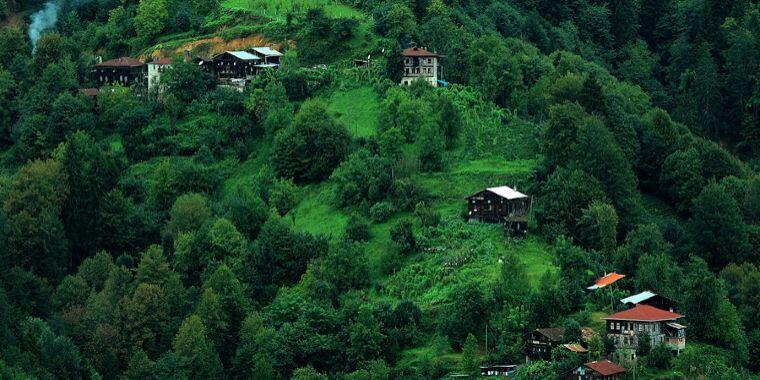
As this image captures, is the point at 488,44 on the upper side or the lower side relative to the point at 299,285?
upper

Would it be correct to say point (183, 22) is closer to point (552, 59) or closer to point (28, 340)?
point (552, 59)

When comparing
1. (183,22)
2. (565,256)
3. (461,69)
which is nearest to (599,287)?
(565,256)

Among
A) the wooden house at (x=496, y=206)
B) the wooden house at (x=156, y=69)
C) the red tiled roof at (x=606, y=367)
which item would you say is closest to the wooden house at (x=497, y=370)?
the red tiled roof at (x=606, y=367)

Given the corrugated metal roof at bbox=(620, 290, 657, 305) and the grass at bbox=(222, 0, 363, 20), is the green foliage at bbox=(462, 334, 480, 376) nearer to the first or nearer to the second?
the corrugated metal roof at bbox=(620, 290, 657, 305)

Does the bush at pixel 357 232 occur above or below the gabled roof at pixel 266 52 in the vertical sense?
below

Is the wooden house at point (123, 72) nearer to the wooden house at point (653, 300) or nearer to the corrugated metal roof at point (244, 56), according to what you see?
the corrugated metal roof at point (244, 56)

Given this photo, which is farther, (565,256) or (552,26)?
(552,26)

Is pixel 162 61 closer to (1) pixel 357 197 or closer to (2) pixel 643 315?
(1) pixel 357 197

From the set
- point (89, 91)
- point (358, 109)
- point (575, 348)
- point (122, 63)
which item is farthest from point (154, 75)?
point (575, 348)
